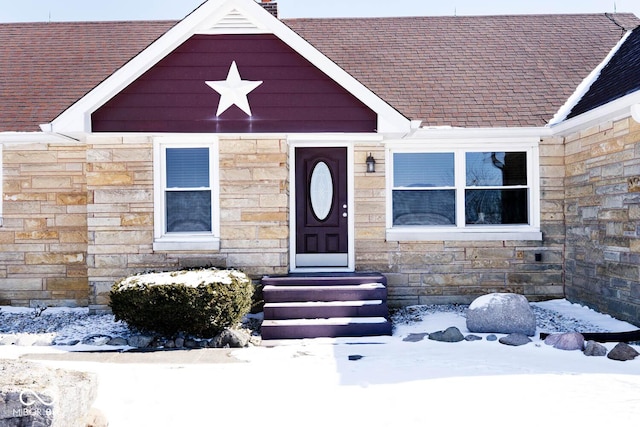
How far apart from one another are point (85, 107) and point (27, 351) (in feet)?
12.0

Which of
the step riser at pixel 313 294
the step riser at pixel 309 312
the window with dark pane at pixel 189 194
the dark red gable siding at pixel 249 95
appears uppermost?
the dark red gable siding at pixel 249 95

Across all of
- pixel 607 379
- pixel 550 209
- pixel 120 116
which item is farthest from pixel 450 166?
pixel 120 116

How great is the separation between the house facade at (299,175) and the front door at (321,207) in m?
0.03

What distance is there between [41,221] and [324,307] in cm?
527

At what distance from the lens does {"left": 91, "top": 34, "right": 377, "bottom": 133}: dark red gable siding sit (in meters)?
8.76

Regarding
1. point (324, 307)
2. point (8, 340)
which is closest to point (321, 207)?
point (324, 307)

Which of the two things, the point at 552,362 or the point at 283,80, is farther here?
the point at 283,80

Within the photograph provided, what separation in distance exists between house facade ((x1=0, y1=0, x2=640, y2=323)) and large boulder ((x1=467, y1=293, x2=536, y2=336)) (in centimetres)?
169

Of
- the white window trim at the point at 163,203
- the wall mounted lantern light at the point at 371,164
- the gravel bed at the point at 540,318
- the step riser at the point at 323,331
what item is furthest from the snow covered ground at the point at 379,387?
the wall mounted lantern light at the point at 371,164

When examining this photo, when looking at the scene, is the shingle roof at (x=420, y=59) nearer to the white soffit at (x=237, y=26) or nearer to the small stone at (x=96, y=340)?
the white soffit at (x=237, y=26)

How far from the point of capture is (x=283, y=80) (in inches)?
349

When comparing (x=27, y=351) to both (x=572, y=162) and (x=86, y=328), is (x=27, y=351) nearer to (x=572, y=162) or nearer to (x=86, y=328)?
(x=86, y=328)

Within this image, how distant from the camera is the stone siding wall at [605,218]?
784 centimetres

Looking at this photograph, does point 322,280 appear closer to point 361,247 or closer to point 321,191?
point 361,247
